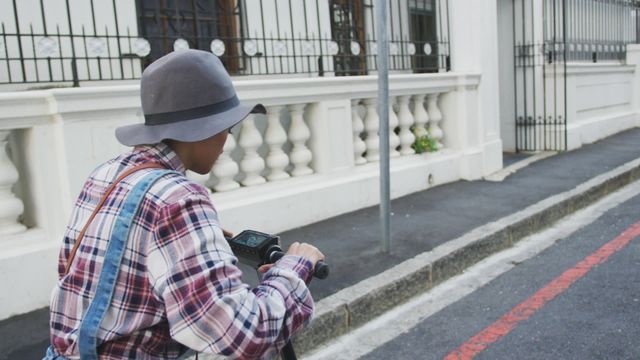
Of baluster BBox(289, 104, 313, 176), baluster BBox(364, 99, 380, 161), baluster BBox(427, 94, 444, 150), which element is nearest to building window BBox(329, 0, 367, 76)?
baluster BBox(427, 94, 444, 150)

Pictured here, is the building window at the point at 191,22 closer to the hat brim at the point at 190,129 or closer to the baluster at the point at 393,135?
the baluster at the point at 393,135

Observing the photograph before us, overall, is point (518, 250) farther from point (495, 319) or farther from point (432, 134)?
point (432, 134)

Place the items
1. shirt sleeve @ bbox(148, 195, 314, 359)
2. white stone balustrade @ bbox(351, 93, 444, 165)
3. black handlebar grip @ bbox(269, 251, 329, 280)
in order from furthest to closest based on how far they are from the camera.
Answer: white stone balustrade @ bbox(351, 93, 444, 165) → black handlebar grip @ bbox(269, 251, 329, 280) → shirt sleeve @ bbox(148, 195, 314, 359)

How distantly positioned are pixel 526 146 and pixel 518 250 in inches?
207

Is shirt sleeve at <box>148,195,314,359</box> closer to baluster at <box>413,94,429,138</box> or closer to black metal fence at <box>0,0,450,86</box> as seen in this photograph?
black metal fence at <box>0,0,450,86</box>

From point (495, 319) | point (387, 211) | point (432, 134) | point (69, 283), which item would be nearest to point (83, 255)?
point (69, 283)

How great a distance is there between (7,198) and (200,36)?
10.2 ft

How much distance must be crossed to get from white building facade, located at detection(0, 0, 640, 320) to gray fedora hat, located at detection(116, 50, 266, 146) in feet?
8.77

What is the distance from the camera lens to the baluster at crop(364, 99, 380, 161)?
6.71 meters

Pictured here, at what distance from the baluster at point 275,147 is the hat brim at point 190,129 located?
4158mm

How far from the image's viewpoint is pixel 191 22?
676 cm

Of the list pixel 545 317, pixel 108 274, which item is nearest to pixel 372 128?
pixel 545 317

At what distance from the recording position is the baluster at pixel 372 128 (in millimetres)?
6711

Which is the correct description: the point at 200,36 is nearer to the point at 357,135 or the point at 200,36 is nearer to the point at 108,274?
the point at 357,135
